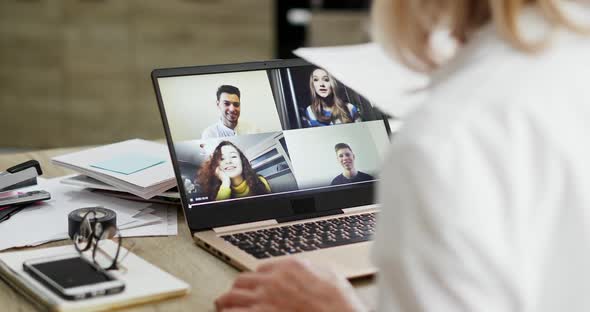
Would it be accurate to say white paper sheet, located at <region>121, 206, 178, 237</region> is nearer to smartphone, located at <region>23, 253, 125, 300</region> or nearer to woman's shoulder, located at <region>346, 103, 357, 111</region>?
smartphone, located at <region>23, 253, 125, 300</region>

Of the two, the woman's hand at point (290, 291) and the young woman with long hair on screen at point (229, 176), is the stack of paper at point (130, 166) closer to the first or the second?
the young woman with long hair on screen at point (229, 176)

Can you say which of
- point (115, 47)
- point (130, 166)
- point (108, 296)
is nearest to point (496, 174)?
point (108, 296)

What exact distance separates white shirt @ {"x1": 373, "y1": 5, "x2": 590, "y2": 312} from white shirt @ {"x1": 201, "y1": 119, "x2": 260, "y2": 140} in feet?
2.05

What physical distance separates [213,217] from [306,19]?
2981mm

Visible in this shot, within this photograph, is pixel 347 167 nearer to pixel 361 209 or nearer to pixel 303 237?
pixel 361 209

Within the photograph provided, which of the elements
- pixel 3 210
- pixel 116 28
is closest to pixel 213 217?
pixel 3 210

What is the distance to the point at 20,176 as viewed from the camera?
1.34 m

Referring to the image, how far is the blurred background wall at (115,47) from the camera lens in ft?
12.9

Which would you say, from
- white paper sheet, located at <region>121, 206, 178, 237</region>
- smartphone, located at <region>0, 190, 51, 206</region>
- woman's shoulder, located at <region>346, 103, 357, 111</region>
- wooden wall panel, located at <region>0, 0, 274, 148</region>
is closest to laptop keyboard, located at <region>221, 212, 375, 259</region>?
white paper sheet, located at <region>121, 206, 178, 237</region>

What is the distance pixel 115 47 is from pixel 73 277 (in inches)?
124

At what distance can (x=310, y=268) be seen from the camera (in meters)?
0.86

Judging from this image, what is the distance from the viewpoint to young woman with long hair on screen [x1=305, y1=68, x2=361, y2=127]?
1.31 metres

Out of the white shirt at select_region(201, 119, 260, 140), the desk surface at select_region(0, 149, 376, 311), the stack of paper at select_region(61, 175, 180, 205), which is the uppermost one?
the white shirt at select_region(201, 119, 260, 140)

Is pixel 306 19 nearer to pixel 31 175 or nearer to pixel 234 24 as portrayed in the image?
pixel 234 24
